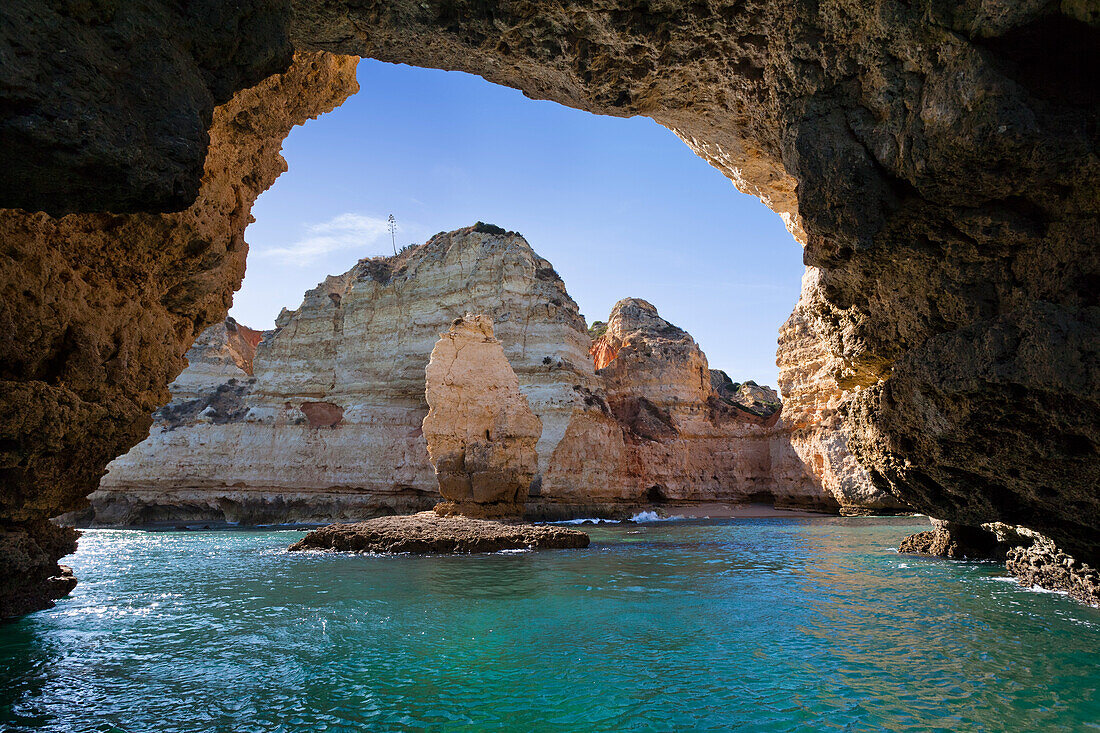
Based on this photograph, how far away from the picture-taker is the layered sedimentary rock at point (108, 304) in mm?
4941

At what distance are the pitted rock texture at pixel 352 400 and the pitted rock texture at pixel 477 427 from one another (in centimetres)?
885

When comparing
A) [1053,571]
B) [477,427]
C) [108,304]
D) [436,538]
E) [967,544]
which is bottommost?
[436,538]

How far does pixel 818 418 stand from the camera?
103 feet

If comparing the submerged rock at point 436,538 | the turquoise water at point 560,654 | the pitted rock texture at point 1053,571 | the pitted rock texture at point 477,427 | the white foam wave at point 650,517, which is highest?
the pitted rock texture at point 477,427

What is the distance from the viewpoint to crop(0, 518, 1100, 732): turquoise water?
419cm

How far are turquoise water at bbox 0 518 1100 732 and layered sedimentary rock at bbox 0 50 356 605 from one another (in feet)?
6.21

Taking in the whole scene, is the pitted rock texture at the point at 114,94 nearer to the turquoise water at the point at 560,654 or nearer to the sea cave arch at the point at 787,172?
the sea cave arch at the point at 787,172

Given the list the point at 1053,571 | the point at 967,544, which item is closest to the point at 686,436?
the point at 967,544

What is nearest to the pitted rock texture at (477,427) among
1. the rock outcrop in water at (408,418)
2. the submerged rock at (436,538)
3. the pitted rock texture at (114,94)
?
the submerged rock at (436,538)

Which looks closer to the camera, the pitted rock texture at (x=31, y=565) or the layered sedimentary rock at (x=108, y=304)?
the layered sedimentary rock at (x=108, y=304)

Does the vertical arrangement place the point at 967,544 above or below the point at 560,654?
above

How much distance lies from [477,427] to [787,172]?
53.6ft

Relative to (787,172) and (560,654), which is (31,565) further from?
(787,172)

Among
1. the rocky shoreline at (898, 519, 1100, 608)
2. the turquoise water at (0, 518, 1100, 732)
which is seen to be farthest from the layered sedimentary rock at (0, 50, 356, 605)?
the rocky shoreline at (898, 519, 1100, 608)
